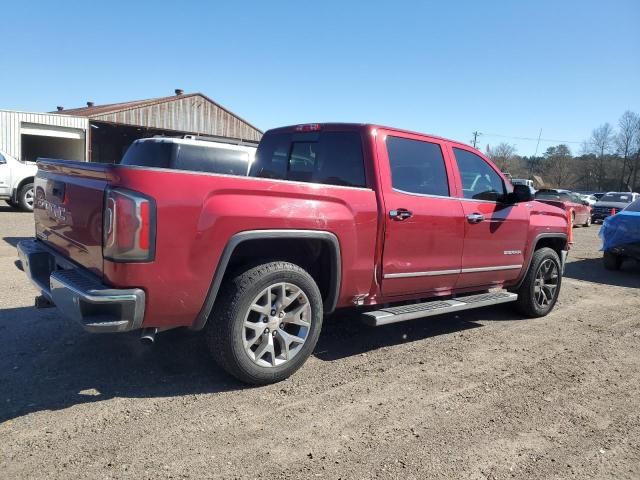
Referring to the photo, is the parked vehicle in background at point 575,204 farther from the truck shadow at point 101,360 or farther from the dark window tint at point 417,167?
the truck shadow at point 101,360

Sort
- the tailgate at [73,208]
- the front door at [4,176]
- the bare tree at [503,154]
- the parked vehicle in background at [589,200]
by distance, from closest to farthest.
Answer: the tailgate at [73,208], the front door at [4,176], the parked vehicle in background at [589,200], the bare tree at [503,154]

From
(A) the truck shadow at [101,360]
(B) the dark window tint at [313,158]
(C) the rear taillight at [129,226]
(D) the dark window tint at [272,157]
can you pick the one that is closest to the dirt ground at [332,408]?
(A) the truck shadow at [101,360]

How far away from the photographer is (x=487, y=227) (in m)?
5.11

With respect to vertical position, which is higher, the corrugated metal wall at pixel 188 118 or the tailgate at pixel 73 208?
the corrugated metal wall at pixel 188 118

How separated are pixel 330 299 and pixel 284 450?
4.51 feet

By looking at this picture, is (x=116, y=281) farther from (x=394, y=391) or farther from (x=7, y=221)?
(x=7, y=221)

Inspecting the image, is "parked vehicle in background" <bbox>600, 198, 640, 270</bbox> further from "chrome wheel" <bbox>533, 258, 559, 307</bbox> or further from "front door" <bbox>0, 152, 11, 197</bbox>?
"front door" <bbox>0, 152, 11, 197</bbox>

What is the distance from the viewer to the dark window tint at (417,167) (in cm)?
439

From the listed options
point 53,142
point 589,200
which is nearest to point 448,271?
point 53,142

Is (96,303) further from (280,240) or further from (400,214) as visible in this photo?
(400,214)

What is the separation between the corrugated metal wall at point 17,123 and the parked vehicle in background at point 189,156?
15762mm

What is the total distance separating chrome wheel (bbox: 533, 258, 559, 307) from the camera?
604 cm

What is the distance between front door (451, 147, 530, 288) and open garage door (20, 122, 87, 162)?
60.4ft

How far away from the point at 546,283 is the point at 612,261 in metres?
5.22
